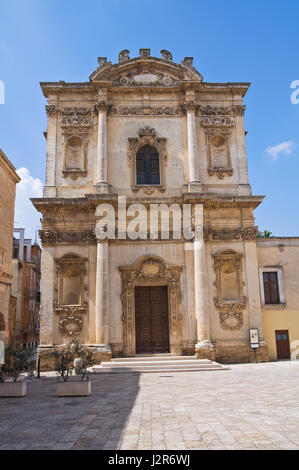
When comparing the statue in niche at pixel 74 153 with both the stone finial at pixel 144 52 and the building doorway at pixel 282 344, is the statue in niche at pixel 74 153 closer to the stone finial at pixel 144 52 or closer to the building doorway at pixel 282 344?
the stone finial at pixel 144 52

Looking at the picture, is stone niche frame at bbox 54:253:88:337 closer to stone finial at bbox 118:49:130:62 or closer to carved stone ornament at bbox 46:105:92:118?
carved stone ornament at bbox 46:105:92:118

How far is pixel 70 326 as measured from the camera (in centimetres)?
1955

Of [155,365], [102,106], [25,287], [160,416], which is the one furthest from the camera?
[25,287]

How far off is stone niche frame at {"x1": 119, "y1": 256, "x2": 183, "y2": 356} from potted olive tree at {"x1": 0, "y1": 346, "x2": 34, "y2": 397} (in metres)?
7.27

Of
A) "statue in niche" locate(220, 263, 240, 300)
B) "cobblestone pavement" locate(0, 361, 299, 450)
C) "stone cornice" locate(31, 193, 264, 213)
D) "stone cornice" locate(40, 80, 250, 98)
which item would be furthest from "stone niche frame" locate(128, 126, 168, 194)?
"cobblestone pavement" locate(0, 361, 299, 450)

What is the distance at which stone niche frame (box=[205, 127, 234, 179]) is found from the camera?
2167 cm

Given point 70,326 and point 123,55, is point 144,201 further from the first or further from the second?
point 123,55

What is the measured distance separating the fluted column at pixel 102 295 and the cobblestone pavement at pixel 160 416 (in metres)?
4.71

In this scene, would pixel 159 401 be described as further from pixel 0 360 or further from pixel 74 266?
pixel 74 266

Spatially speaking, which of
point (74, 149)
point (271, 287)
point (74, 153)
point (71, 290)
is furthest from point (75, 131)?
point (271, 287)

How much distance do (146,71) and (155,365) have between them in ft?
49.3

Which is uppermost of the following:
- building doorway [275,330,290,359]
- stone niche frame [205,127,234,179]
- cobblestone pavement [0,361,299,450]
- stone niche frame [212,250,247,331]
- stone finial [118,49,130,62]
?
stone finial [118,49,130,62]
